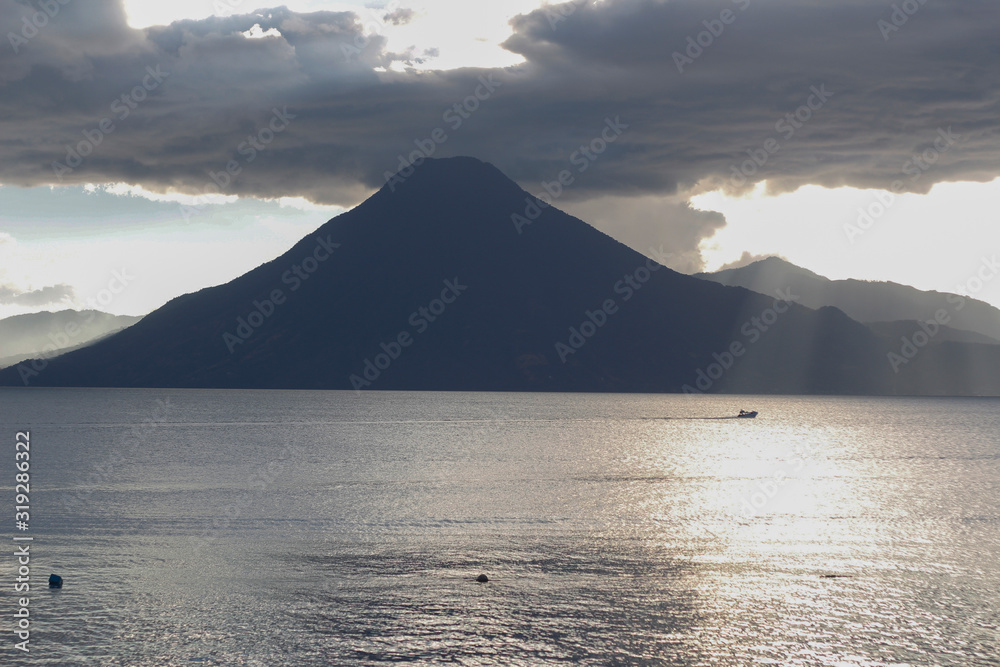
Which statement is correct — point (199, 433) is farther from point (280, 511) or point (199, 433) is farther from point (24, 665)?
point (24, 665)

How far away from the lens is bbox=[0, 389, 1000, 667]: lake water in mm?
35406

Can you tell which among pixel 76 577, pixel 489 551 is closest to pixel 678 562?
pixel 489 551

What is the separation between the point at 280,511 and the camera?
7056 centimetres

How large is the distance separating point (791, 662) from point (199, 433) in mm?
154809

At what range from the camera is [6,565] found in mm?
47000

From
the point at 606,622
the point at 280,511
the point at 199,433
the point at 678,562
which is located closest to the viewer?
the point at 606,622

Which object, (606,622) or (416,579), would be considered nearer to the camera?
(606,622)

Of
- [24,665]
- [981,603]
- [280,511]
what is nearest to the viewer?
[24,665]

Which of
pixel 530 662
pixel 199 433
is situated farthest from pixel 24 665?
pixel 199 433

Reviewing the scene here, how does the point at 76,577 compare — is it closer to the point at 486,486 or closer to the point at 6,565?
the point at 6,565

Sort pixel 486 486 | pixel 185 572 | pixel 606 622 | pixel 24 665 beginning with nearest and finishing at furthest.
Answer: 1. pixel 24 665
2. pixel 606 622
3. pixel 185 572
4. pixel 486 486

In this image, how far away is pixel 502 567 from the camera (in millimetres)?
48625

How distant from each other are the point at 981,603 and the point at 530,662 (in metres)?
23.7

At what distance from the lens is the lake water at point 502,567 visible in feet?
116
